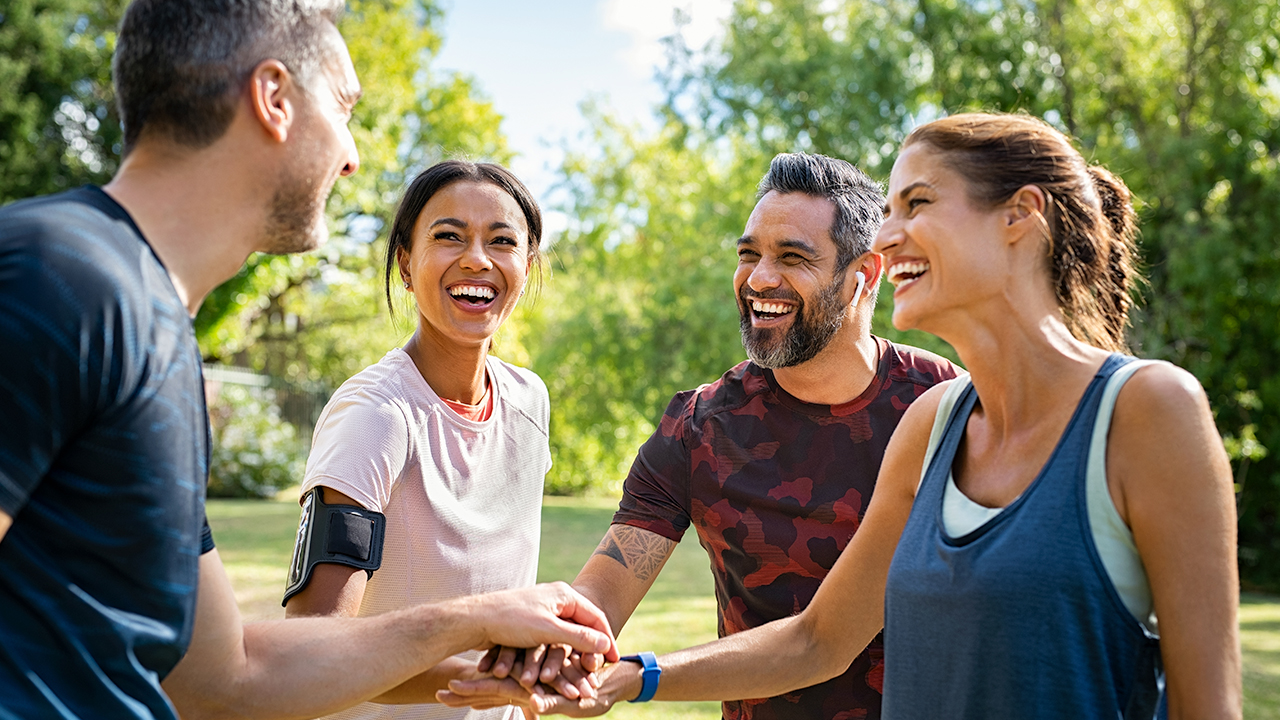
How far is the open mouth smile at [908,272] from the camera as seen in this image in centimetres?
215

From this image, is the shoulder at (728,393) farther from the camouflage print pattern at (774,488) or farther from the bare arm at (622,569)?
the bare arm at (622,569)

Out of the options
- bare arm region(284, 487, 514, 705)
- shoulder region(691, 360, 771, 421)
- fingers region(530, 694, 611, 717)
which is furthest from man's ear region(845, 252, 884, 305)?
bare arm region(284, 487, 514, 705)

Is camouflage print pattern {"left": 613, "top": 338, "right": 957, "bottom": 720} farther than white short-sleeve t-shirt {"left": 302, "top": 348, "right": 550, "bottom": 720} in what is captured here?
Yes

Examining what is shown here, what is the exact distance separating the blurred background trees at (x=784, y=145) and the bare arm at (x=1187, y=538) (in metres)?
14.3

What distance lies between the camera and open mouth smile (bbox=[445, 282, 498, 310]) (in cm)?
311

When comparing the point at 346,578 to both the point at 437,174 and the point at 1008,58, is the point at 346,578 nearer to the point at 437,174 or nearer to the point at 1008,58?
the point at 437,174

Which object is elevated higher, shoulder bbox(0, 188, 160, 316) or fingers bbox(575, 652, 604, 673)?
shoulder bbox(0, 188, 160, 316)

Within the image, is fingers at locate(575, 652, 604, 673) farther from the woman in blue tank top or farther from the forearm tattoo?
the woman in blue tank top

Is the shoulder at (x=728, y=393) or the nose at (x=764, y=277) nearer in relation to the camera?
the shoulder at (x=728, y=393)

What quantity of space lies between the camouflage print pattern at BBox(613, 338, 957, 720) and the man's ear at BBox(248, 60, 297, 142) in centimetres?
171

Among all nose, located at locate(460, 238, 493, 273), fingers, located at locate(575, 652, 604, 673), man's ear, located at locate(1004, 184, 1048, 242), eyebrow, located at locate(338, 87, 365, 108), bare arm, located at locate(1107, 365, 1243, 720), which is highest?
eyebrow, located at locate(338, 87, 365, 108)

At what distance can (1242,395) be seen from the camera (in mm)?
16219

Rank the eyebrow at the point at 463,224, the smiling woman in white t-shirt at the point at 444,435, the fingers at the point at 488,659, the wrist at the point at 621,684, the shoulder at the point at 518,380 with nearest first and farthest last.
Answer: the smiling woman in white t-shirt at the point at 444,435
the fingers at the point at 488,659
the wrist at the point at 621,684
the eyebrow at the point at 463,224
the shoulder at the point at 518,380

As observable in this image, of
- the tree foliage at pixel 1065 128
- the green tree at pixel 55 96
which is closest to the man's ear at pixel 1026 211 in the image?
the tree foliage at pixel 1065 128
